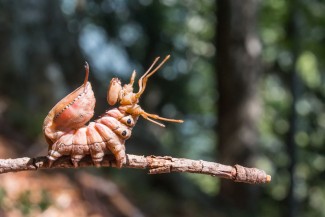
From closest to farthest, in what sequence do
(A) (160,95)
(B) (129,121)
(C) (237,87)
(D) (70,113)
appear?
(D) (70,113)
(B) (129,121)
(C) (237,87)
(A) (160,95)

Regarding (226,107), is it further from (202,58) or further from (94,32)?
(202,58)

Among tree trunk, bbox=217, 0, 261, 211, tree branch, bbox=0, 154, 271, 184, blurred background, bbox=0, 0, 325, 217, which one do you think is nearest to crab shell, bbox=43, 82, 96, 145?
tree branch, bbox=0, 154, 271, 184

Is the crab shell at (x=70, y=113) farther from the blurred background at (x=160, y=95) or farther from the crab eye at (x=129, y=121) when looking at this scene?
the blurred background at (x=160, y=95)

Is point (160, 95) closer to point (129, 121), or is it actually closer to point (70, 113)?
point (129, 121)

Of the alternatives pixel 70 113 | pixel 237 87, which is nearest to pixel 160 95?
pixel 237 87

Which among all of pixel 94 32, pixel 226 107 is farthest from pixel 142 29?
pixel 226 107
